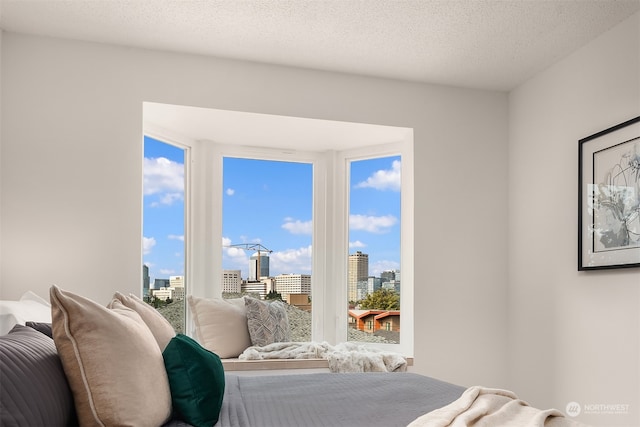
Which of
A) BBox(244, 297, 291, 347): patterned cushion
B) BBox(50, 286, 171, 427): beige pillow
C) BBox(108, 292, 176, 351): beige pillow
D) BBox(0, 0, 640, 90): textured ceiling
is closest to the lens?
BBox(50, 286, 171, 427): beige pillow

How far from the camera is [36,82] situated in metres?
3.22

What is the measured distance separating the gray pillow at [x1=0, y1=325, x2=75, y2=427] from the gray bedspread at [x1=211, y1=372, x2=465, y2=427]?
50 centimetres

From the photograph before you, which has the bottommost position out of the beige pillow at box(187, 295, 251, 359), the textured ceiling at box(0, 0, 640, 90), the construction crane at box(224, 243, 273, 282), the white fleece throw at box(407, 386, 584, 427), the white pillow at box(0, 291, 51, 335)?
the beige pillow at box(187, 295, 251, 359)

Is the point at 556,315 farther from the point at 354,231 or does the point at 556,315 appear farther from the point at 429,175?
the point at 354,231

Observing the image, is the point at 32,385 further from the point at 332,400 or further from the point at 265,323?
the point at 265,323

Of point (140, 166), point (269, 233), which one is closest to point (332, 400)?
point (140, 166)

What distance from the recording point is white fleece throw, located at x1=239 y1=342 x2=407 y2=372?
3504mm

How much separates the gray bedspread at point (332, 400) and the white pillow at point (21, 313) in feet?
2.66

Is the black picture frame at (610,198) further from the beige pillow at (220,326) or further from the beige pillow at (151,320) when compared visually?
the beige pillow at (151,320)

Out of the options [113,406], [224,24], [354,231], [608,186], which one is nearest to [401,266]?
[354,231]

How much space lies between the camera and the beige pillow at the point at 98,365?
1353mm

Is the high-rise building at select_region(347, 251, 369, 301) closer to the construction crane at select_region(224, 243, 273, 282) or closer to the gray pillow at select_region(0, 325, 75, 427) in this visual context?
the construction crane at select_region(224, 243, 273, 282)

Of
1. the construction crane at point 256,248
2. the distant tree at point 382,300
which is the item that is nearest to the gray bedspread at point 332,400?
the distant tree at point 382,300

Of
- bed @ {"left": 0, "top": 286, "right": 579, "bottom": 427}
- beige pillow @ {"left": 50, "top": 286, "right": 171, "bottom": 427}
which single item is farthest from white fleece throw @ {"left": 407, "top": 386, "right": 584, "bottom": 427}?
beige pillow @ {"left": 50, "top": 286, "right": 171, "bottom": 427}
